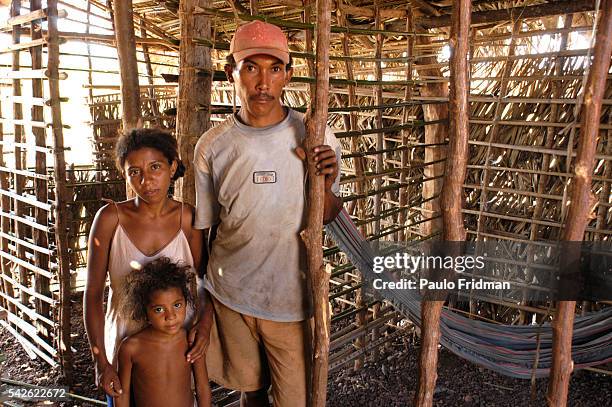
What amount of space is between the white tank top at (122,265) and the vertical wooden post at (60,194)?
201cm

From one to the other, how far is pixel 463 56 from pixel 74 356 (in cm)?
343

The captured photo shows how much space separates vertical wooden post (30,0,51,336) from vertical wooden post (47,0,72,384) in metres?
0.38

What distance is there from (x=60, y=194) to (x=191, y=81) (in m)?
1.90

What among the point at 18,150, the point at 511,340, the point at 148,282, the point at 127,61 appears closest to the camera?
the point at 148,282

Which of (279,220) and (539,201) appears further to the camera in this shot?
(539,201)

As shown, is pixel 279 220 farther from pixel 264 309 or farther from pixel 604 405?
pixel 604 405

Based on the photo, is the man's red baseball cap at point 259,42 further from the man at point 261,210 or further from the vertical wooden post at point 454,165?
the vertical wooden post at point 454,165

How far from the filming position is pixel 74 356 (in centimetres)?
356

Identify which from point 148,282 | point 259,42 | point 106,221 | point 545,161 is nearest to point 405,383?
point 545,161

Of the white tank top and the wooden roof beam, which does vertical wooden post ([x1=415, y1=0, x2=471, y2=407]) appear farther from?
the wooden roof beam

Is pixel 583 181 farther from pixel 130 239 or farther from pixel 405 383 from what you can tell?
pixel 405 383

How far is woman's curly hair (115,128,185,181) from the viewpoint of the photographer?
4.58 ft

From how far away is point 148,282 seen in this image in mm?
1351

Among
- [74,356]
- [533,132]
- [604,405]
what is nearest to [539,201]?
[533,132]
